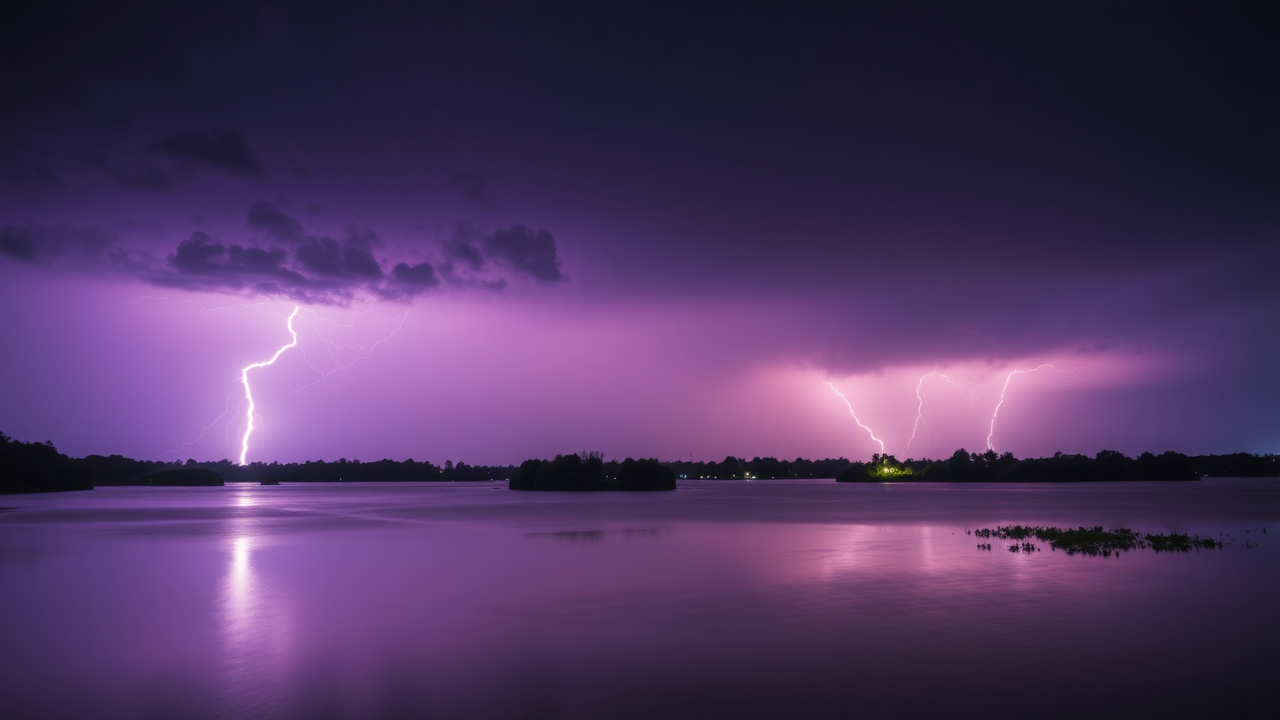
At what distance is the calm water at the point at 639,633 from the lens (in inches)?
354

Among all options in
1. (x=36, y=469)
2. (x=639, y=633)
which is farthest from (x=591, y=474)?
(x=639, y=633)

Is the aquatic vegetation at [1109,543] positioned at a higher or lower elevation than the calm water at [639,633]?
higher

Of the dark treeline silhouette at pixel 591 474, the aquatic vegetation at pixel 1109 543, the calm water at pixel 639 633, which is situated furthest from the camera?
the dark treeline silhouette at pixel 591 474

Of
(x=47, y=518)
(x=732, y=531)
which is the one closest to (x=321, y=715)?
(x=732, y=531)

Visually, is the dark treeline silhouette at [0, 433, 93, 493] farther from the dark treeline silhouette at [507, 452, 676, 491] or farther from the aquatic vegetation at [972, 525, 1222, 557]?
the aquatic vegetation at [972, 525, 1222, 557]

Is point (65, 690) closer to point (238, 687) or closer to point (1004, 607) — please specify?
point (238, 687)

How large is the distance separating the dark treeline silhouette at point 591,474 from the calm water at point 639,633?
86.9 m

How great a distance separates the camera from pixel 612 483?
11894 cm

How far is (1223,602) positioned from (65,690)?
2211 cm

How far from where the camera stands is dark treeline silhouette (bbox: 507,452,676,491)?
11219 centimetres

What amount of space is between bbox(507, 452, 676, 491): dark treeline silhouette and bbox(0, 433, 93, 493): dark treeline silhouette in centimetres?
7319

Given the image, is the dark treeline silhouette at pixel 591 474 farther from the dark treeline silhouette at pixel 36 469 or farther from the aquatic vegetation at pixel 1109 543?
the aquatic vegetation at pixel 1109 543

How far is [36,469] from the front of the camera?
103688 millimetres

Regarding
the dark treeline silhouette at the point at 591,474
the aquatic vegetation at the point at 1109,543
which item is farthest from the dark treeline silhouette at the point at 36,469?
the aquatic vegetation at the point at 1109,543
